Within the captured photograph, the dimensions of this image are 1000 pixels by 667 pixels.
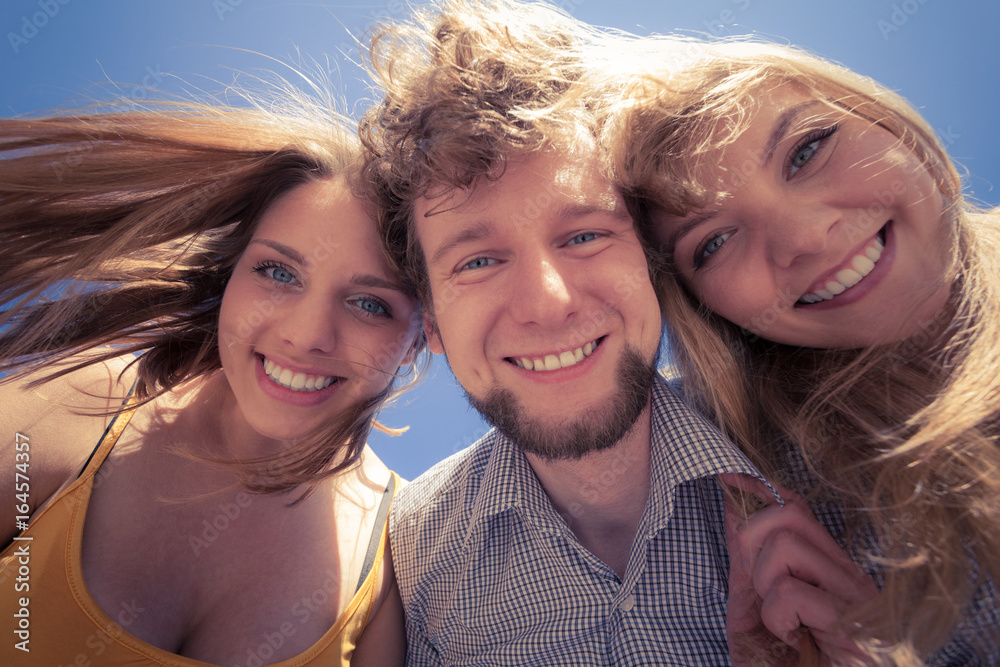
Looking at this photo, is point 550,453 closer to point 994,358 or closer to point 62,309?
point 994,358

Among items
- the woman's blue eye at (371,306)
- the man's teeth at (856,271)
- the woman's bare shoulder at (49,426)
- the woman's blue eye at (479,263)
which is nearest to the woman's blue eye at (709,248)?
the man's teeth at (856,271)

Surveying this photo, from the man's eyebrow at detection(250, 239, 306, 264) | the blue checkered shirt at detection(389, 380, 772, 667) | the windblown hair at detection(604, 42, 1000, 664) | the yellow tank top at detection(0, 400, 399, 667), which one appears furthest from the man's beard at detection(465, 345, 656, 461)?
the yellow tank top at detection(0, 400, 399, 667)

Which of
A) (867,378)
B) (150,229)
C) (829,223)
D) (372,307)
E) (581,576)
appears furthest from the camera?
(372,307)

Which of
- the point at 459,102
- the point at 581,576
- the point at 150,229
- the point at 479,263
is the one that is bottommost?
the point at 581,576

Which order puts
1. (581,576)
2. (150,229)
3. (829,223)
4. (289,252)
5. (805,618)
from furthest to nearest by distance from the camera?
(150,229), (289,252), (581,576), (829,223), (805,618)

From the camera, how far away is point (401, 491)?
2646mm

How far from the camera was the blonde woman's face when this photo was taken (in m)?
1.70

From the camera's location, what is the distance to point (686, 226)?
1869mm

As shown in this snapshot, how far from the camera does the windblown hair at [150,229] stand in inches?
79.4

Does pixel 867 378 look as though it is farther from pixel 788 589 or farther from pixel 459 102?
pixel 459 102

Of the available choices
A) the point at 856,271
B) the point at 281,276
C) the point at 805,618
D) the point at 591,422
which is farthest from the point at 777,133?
Answer: the point at 281,276

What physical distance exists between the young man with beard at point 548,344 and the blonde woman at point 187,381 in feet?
1.20

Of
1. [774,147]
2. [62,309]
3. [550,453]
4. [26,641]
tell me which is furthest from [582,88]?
[26,641]

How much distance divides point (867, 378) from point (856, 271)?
1.15 ft
